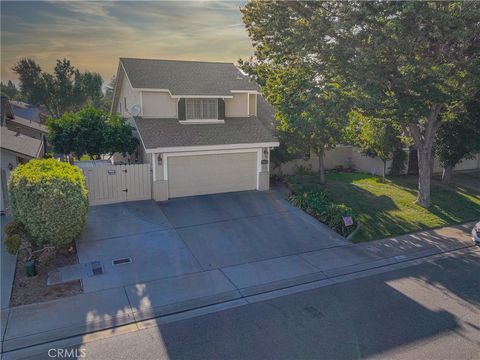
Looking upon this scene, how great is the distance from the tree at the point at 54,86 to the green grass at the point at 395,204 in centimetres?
5010

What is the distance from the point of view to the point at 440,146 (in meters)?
20.2

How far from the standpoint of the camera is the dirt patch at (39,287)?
939 centimetres

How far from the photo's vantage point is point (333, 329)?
8.44 metres

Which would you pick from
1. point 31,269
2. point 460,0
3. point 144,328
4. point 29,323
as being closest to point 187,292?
point 144,328

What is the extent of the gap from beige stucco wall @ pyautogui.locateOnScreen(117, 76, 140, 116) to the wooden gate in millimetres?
4460

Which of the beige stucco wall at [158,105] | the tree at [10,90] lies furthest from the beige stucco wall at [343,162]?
the tree at [10,90]

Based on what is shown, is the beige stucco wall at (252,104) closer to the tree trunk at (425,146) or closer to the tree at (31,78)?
the tree trunk at (425,146)

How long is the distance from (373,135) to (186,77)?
1038 centimetres

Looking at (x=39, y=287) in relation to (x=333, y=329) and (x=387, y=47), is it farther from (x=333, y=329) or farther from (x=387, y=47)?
(x=387, y=47)

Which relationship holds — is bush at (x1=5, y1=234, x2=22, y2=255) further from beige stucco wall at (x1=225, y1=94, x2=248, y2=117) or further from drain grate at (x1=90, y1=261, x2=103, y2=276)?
beige stucco wall at (x1=225, y1=94, x2=248, y2=117)

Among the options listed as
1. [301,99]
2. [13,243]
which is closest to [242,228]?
[301,99]

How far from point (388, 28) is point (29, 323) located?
536 inches

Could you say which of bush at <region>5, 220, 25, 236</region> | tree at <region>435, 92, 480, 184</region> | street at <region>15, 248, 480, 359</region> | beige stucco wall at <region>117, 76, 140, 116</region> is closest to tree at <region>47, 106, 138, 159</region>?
beige stucco wall at <region>117, 76, 140, 116</region>

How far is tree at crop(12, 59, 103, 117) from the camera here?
5730 cm
